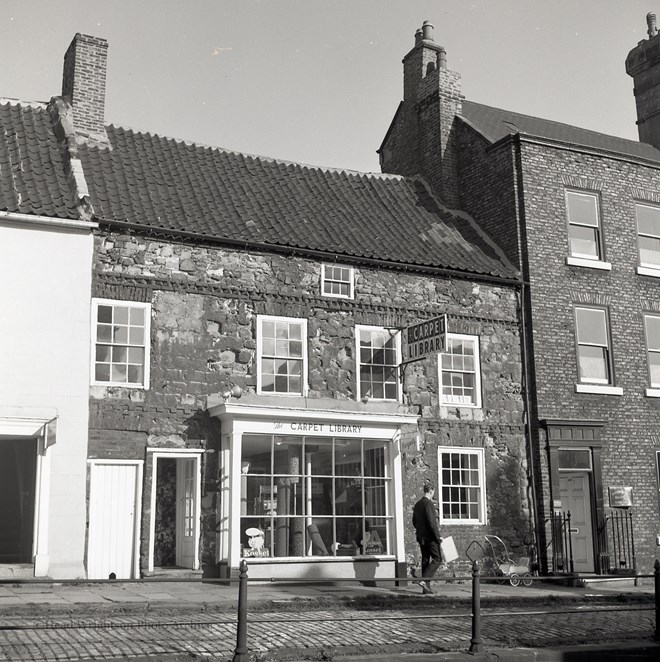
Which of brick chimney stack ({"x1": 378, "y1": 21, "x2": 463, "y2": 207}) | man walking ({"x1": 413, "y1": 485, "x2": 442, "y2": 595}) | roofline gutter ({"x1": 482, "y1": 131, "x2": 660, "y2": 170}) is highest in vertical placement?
brick chimney stack ({"x1": 378, "y1": 21, "x2": 463, "y2": 207})

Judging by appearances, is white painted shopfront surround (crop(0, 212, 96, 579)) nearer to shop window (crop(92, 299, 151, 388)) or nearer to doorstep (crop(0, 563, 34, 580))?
doorstep (crop(0, 563, 34, 580))

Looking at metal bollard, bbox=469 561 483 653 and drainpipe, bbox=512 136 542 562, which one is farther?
drainpipe, bbox=512 136 542 562

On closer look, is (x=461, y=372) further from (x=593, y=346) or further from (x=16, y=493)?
(x=16, y=493)

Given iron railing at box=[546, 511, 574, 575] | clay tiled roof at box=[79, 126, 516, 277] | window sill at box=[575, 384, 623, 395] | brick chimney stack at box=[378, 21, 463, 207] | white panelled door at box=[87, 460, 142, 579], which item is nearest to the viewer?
white panelled door at box=[87, 460, 142, 579]

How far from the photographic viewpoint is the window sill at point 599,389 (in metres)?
21.4

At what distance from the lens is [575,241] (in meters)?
22.5

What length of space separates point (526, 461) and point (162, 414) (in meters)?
8.38

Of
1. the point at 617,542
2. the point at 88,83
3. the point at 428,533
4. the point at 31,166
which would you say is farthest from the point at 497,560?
the point at 88,83

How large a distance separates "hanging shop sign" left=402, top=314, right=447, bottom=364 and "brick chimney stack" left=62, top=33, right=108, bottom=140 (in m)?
8.11

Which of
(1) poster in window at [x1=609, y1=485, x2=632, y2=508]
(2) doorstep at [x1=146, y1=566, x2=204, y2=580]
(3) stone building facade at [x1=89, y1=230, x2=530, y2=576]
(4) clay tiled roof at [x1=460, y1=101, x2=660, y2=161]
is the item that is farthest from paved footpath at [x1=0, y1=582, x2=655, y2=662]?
(4) clay tiled roof at [x1=460, y1=101, x2=660, y2=161]

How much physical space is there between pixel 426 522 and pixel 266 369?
462 cm

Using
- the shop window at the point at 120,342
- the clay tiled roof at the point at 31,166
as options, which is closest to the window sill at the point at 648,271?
the shop window at the point at 120,342

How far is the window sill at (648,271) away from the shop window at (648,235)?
10 centimetres

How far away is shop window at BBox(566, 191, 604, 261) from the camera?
22.5 meters
